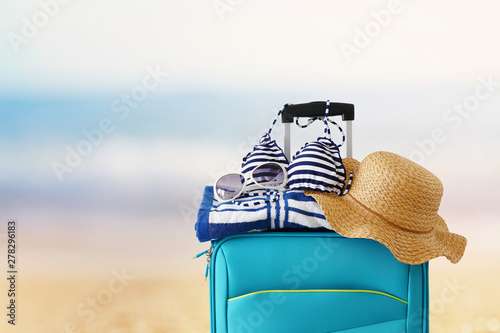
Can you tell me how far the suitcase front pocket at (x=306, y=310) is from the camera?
134 centimetres

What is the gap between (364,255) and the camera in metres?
Answer: 1.36

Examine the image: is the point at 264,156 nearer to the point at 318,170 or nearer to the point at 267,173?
the point at 267,173

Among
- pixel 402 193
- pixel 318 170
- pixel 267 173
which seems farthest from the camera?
pixel 267 173

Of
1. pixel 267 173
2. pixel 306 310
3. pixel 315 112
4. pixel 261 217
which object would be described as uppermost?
pixel 315 112

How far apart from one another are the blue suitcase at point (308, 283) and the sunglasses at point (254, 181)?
0.17 meters

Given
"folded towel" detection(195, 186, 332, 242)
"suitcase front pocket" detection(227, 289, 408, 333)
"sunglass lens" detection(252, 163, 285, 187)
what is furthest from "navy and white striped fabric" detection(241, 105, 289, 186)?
"suitcase front pocket" detection(227, 289, 408, 333)

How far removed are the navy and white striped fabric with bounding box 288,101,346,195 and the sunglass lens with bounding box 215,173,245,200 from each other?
15 centimetres

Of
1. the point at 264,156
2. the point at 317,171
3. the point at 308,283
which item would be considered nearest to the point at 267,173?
the point at 264,156

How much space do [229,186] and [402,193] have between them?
49cm

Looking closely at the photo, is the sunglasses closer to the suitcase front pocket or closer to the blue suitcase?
the blue suitcase

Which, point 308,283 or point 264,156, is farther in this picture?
point 264,156

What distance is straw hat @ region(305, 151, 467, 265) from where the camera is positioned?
51.6 inches

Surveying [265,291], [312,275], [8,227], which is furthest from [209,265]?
[8,227]

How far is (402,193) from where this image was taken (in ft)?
4.38
